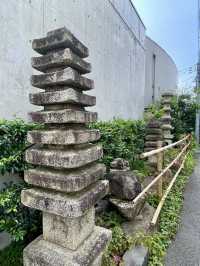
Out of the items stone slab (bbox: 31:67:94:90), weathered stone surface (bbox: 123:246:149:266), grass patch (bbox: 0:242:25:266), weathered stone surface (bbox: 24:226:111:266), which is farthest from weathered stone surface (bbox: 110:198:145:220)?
stone slab (bbox: 31:67:94:90)

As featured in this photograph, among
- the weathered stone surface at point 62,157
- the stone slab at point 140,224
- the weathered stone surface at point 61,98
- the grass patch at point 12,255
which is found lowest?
the grass patch at point 12,255

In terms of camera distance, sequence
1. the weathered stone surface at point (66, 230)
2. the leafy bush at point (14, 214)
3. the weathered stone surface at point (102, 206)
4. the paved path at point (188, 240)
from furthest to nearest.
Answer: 1. the weathered stone surface at point (102, 206)
2. the paved path at point (188, 240)
3. the leafy bush at point (14, 214)
4. the weathered stone surface at point (66, 230)

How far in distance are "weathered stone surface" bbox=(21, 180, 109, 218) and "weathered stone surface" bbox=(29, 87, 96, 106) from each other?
2.46 ft

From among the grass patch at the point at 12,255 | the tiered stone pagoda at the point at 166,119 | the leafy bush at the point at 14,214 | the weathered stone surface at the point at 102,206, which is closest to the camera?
the leafy bush at the point at 14,214

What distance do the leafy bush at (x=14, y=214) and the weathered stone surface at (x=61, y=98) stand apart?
3.16ft

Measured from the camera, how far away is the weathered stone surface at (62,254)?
1749 mm

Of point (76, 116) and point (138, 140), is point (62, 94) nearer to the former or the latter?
point (76, 116)

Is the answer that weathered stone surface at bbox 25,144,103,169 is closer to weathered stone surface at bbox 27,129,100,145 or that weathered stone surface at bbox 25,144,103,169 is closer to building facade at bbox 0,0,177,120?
weathered stone surface at bbox 27,129,100,145

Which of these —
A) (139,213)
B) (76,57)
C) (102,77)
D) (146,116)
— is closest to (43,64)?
(76,57)

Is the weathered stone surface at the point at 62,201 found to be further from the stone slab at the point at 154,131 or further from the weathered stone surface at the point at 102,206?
the stone slab at the point at 154,131

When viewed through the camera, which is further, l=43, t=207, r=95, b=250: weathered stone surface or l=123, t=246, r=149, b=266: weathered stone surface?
l=123, t=246, r=149, b=266: weathered stone surface

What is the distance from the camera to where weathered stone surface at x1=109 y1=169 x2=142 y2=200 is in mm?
2789

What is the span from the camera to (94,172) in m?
1.96

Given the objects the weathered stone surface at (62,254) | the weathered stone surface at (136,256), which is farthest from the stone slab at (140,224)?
the weathered stone surface at (62,254)
